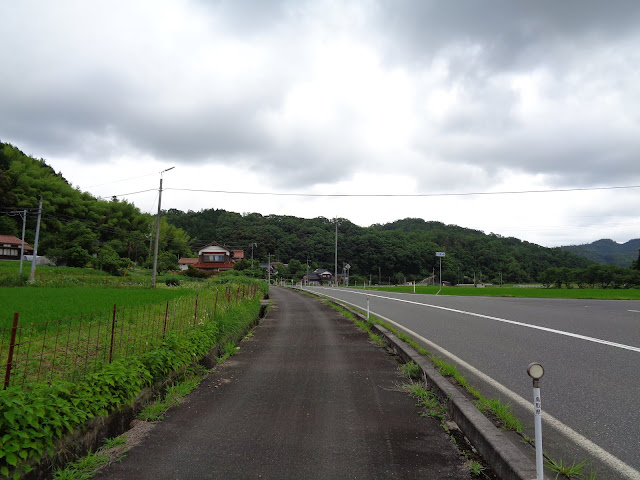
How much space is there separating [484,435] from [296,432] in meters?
1.72

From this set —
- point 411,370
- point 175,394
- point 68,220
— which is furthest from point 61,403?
point 68,220

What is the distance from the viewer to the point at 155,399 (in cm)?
480

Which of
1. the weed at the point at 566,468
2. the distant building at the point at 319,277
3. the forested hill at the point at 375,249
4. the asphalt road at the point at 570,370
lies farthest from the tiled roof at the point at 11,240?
the weed at the point at 566,468

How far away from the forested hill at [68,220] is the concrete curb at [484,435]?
48.3 m

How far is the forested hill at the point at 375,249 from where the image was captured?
93.2m

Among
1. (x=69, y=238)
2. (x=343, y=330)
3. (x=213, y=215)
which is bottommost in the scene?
(x=343, y=330)

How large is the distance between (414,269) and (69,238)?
7428 cm

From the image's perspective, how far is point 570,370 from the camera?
5.75 m

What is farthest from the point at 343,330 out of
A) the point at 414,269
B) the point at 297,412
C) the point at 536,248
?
the point at 536,248

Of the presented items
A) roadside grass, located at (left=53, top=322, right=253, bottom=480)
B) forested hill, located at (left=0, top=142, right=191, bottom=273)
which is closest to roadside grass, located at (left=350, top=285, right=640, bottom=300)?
roadside grass, located at (left=53, top=322, right=253, bottom=480)

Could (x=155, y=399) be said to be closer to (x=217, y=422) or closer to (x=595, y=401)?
(x=217, y=422)

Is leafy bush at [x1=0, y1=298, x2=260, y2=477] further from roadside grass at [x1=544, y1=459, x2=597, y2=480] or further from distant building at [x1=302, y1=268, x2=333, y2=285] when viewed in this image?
distant building at [x1=302, y1=268, x2=333, y2=285]

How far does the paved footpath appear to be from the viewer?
313 cm

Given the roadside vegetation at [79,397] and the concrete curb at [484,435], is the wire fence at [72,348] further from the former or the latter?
the concrete curb at [484,435]
